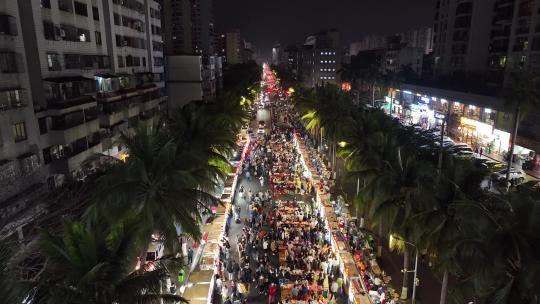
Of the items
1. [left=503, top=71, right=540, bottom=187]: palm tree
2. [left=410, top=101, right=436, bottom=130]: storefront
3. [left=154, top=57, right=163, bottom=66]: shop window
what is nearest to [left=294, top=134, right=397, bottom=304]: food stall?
[left=503, top=71, right=540, bottom=187]: palm tree

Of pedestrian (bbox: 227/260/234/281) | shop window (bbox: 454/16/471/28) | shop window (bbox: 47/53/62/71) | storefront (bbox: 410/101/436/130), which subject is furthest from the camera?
shop window (bbox: 454/16/471/28)

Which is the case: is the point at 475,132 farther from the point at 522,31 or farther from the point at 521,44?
the point at 522,31

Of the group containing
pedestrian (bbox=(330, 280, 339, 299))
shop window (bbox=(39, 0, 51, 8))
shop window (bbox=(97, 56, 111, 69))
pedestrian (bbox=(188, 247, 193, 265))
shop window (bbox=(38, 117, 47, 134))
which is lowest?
pedestrian (bbox=(330, 280, 339, 299))

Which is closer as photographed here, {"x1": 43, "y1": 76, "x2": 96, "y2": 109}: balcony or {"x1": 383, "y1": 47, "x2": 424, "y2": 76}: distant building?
{"x1": 43, "y1": 76, "x2": 96, "y2": 109}: balcony

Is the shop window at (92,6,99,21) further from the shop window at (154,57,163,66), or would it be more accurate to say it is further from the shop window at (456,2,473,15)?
the shop window at (456,2,473,15)

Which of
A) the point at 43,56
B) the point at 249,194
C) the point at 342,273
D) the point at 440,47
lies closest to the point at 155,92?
the point at 249,194

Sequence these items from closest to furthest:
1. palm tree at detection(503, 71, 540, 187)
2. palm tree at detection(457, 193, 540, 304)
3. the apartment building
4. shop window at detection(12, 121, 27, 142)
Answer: palm tree at detection(457, 193, 540, 304) → shop window at detection(12, 121, 27, 142) → palm tree at detection(503, 71, 540, 187) → the apartment building

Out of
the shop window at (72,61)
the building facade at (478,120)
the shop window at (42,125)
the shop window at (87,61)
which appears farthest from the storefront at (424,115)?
the shop window at (42,125)
